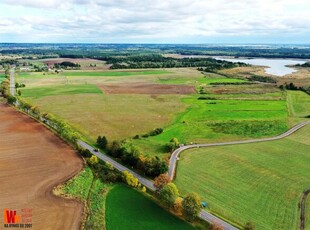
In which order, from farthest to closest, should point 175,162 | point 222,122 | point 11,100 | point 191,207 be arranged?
point 11,100 → point 222,122 → point 175,162 → point 191,207

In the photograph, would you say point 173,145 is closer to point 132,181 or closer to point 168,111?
point 132,181

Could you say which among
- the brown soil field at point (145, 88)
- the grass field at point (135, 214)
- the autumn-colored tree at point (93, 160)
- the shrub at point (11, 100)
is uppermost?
the brown soil field at point (145, 88)

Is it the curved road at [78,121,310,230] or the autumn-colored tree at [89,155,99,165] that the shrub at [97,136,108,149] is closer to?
the curved road at [78,121,310,230]

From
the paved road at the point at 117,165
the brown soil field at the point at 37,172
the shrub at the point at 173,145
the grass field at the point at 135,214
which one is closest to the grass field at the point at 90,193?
the grass field at the point at 135,214

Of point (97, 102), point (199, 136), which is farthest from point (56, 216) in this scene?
point (97, 102)

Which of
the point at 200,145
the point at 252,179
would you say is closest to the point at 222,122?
the point at 200,145

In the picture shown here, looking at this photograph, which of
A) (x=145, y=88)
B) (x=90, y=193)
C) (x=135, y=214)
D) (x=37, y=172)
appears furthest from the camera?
(x=145, y=88)

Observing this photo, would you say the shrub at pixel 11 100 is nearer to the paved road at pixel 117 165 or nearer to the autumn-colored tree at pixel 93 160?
the paved road at pixel 117 165
